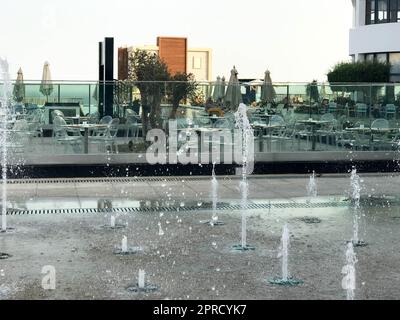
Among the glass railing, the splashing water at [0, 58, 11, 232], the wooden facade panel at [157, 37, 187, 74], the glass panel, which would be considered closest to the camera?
the splashing water at [0, 58, 11, 232]

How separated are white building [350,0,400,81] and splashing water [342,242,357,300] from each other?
31.7 meters

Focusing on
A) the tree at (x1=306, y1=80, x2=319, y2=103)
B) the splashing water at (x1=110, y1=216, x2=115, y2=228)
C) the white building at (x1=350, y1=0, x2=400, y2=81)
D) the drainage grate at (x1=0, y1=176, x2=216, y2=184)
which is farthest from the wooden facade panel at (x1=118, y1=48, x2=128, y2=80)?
the splashing water at (x1=110, y1=216, x2=115, y2=228)

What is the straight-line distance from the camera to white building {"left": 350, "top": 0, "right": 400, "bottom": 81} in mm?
39219

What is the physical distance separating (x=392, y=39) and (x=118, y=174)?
2942 centimetres

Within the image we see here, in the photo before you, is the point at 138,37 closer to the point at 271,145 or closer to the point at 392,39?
the point at 392,39

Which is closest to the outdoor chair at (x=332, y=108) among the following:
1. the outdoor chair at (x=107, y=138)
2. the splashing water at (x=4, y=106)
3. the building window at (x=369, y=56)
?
the outdoor chair at (x=107, y=138)

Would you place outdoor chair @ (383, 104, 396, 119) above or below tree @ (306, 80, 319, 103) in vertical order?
below

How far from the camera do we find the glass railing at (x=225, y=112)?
45.1 feet

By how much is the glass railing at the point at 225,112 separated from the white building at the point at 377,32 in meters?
23.5

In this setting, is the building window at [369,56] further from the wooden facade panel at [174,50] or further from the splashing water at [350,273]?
the splashing water at [350,273]

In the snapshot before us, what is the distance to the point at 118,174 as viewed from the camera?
13.4 m

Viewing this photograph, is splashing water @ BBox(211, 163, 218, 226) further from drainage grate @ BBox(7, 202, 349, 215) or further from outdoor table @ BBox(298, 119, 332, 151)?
outdoor table @ BBox(298, 119, 332, 151)

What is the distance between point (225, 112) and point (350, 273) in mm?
8463

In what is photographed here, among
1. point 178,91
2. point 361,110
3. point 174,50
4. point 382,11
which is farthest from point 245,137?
point 174,50
